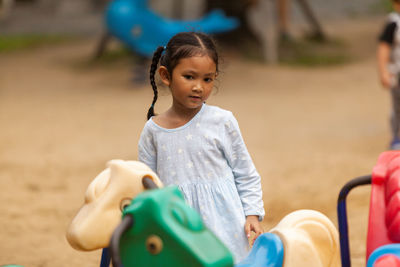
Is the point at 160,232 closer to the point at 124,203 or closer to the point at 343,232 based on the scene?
the point at 124,203

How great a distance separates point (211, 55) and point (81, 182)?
3.12 meters

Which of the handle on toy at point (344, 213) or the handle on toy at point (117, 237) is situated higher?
the handle on toy at point (117, 237)

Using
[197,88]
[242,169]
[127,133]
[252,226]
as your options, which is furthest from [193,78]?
[127,133]

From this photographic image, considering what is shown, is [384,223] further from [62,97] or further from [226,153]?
[62,97]

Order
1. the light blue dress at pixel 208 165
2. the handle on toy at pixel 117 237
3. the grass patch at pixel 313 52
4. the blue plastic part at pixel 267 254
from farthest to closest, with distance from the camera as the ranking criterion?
the grass patch at pixel 313 52, the light blue dress at pixel 208 165, the blue plastic part at pixel 267 254, the handle on toy at pixel 117 237

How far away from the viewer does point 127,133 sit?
665 cm

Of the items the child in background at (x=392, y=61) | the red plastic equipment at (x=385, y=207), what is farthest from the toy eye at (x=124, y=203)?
the child in background at (x=392, y=61)

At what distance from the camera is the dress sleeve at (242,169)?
7.20ft

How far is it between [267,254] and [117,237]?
0.54 metres

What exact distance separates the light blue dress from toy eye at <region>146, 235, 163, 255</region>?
0.65 m

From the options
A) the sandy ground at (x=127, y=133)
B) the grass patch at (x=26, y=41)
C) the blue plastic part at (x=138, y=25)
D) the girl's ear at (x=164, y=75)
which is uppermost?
the girl's ear at (x=164, y=75)

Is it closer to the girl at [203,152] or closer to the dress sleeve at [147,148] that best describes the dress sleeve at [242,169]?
the girl at [203,152]

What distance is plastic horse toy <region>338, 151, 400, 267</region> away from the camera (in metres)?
1.69

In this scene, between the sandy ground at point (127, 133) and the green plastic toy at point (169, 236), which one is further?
the sandy ground at point (127, 133)
